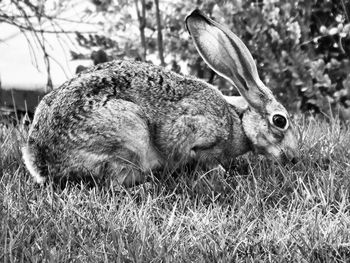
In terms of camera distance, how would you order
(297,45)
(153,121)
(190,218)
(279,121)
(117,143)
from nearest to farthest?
1. (190,218)
2. (117,143)
3. (153,121)
4. (279,121)
5. (297,45)

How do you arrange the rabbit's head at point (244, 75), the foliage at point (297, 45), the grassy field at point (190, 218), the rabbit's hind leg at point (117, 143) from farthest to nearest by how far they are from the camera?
the foliage at point (297, 45) → the rabbit's head at point (244, 75) → the rabbit's hind leg at point (117, 143) → the grassy field at point (190, 218)

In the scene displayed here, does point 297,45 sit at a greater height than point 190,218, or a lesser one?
greater

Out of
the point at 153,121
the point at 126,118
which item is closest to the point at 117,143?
the point at 126,118

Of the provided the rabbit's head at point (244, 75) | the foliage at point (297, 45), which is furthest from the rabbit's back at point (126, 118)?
the foliage at point (297, 45)

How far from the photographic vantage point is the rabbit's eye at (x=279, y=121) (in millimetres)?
4480

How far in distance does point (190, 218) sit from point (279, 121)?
1.31 meters

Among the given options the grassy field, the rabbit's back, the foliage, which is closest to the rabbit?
the rabbit's back

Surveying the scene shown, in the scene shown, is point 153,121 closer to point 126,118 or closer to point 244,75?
point 126,118

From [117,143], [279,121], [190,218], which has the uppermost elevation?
[117,143]

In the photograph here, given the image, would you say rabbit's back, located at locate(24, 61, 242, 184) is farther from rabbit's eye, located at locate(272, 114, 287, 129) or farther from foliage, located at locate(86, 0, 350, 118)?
foliage, located at locate(86, 0, 350, 118)

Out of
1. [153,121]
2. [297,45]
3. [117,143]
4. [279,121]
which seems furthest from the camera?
[297,45]

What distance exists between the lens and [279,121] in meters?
4.49

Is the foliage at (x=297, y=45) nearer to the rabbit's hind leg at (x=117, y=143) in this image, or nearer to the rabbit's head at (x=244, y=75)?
the rabbit's head at (x=244, y=75)

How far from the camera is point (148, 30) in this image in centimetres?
698
